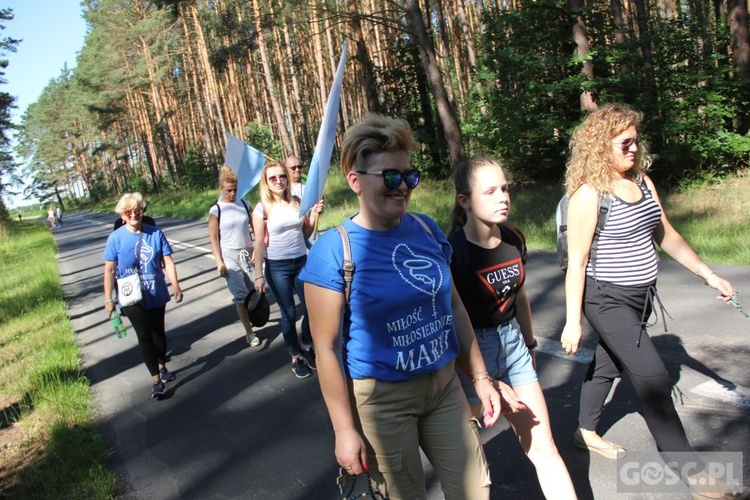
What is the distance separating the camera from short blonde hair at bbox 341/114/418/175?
2.18 metres

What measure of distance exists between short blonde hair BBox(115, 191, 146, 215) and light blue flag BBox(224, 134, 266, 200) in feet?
3.51

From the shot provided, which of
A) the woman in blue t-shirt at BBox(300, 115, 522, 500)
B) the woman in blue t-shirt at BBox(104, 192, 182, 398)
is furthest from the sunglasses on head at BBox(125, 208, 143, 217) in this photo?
the woman in blue t-shirt at BBox(300, 115, 522, 500)

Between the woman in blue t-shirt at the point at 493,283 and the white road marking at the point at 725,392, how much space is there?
1.76 meters

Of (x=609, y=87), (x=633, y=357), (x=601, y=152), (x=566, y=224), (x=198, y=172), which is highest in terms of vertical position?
(x=198, y=172)

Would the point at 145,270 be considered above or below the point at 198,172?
below

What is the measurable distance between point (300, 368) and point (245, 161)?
2290mm

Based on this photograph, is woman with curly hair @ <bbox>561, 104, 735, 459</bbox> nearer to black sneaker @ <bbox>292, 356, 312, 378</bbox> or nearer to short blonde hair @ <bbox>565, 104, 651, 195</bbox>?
short blonde hair @ <bbox>565, 104, 651, 195</bbox>

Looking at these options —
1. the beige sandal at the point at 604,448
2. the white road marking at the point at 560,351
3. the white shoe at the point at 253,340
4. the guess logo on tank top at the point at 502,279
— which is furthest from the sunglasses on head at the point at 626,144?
the white shoe at the point at 253,340

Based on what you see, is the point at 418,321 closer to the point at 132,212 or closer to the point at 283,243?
the point at 283,243

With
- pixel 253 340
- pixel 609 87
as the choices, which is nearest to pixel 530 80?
pixel 609 87

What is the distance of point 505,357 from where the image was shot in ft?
9.37

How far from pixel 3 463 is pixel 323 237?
425cm

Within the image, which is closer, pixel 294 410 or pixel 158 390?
pixel 294 410

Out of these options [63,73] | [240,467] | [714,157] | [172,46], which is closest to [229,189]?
[240,467]
